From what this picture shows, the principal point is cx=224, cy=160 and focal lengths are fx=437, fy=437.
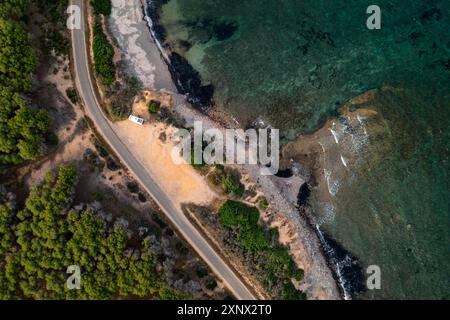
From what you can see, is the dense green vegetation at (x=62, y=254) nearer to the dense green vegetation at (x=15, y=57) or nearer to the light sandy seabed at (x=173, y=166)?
the light sandy seabed at (x=173, y=166)

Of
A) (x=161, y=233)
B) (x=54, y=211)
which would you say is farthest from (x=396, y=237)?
(x=54, y=211)

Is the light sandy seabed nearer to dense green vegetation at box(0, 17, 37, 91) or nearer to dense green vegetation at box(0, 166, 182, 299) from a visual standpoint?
dense green vegetation at box(0, 166, 182, 299)

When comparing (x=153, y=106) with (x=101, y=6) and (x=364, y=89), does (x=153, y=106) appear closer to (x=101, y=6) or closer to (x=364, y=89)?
(x=101, y=6)

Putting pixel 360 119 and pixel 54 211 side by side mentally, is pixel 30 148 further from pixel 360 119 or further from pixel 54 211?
pixel 360 119

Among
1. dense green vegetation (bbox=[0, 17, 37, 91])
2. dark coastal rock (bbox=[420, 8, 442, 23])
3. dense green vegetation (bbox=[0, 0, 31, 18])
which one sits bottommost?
dark coastal rock (bbox=[420, 8, 442, 23])

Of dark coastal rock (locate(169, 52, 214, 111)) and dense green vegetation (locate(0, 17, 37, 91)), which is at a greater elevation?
dense green vegetation (locate(0, 17, 37, 91))

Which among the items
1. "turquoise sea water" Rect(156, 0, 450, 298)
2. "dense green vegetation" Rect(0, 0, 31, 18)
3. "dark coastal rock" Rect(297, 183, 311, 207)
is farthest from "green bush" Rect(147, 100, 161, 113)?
"dark coastal rock" Rect(297, 183, 311, 207)

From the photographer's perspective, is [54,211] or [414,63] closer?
[54,211]
